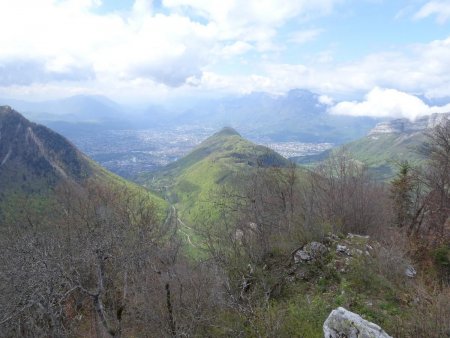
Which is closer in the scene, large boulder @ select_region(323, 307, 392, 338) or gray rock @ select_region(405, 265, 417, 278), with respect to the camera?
large boulder @ select_region(323, 307, 392, 338)

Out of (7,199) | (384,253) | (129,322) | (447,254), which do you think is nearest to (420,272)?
(447,254)

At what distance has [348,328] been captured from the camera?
11.5m

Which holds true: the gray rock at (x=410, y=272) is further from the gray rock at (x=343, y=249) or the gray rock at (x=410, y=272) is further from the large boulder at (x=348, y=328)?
the large boulder at (x=348, y=328)

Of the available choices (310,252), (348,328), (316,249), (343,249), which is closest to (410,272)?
(343,249)

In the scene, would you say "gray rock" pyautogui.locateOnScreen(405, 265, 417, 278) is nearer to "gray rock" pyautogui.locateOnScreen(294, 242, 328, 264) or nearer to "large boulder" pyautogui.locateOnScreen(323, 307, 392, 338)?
"gray rock" pyautogui.locateOnScreen(294, 242, 328, 264)

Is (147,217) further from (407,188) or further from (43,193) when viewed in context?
(43,193)

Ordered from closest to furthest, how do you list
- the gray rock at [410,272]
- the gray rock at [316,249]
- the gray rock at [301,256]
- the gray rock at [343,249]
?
the gray rock at [410,272]
the gray rock at [301,256]
the gray rock at [316,249]
the gray rock at [343,249]

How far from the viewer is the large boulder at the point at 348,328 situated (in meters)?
11.3

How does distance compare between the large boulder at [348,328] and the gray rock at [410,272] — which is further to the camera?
the gray rock at [410,272]

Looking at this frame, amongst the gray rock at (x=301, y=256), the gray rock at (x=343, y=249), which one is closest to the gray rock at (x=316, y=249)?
the gray rock at (x=301, y=256)

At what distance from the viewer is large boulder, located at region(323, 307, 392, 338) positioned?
11.3 meters

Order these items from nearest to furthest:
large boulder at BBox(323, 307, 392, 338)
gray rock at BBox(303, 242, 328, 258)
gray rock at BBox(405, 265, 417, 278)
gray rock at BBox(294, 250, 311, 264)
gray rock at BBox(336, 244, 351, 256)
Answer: large boulder at BBox(323, 307, 392, 338) < gray rock at BBox(405, 265, 417, 278) < gray rock at BBox(294, 250, 311, 264) < gray rock at BBox(303, 242, 328, 258) < gray rock at BBox(336, 244, 351, 256)

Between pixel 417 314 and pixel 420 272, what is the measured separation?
1249cm

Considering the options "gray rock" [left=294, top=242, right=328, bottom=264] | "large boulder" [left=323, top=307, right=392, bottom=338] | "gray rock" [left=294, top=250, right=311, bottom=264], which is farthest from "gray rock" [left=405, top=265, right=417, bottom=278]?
"large boulder" [left=323, top=307, right=392, bottom=338]
